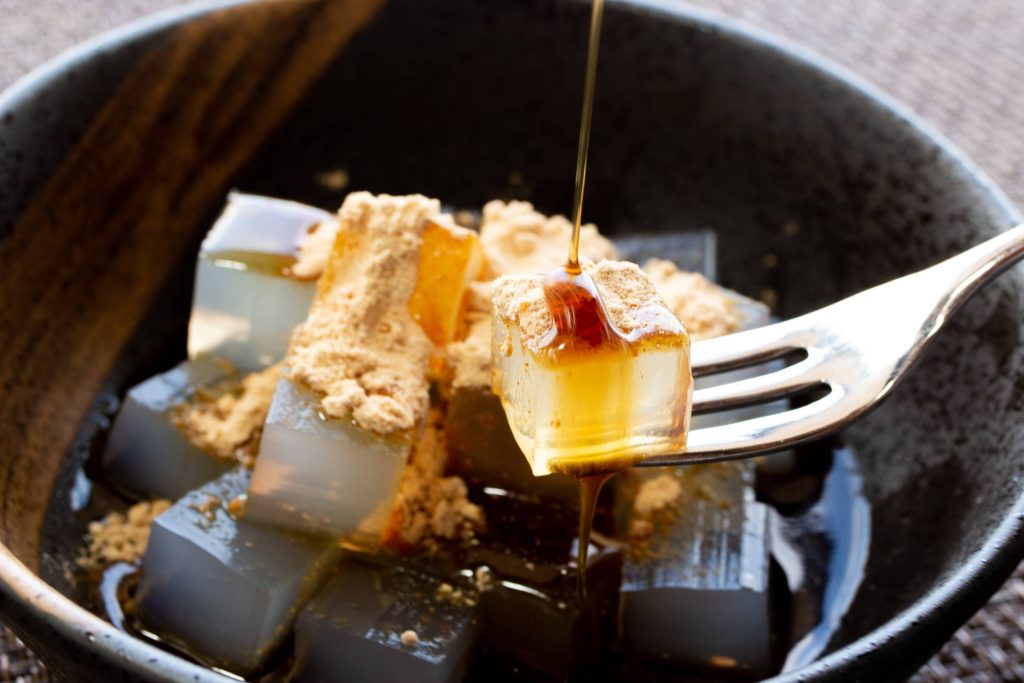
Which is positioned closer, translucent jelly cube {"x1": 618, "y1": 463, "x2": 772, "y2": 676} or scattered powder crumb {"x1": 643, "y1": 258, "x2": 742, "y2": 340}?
translucent jelly cube {"x1": 618, "y1": 463, "x2": 772, "y2": 676}

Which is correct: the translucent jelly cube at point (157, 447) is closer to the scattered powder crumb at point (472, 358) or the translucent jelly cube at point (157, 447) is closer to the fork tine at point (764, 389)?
the scattered powder crumb at point (472, 358)

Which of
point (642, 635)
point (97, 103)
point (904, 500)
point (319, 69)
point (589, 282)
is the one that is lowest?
point (642, 635)

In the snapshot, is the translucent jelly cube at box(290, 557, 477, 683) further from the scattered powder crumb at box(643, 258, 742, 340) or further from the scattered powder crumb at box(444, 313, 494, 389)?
the scattered powder crumb at box(643, 258, 742, 340)

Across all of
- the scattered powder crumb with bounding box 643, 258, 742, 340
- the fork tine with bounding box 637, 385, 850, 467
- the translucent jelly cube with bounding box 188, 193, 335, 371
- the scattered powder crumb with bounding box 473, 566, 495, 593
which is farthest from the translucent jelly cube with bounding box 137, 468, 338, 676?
the scattered powder crumb with bounding box 643, 258, 742, 340

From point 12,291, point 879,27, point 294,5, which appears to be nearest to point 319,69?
point 294,5

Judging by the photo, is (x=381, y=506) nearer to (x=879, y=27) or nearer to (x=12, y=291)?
(x=12, y=291)

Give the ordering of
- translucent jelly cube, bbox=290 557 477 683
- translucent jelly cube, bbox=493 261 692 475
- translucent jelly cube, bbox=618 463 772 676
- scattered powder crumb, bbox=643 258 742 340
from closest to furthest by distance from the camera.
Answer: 1. translucent jelly cube, bbox=493 261 692 475
2. translucent jelly cube, bbox=290 557 477 683
3. translucent jelly cube, bbox=618 463 772 676
4. scattered powder crumb, bbox=643 258 742 340

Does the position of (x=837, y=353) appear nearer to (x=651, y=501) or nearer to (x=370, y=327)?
(x=651, y=501)
